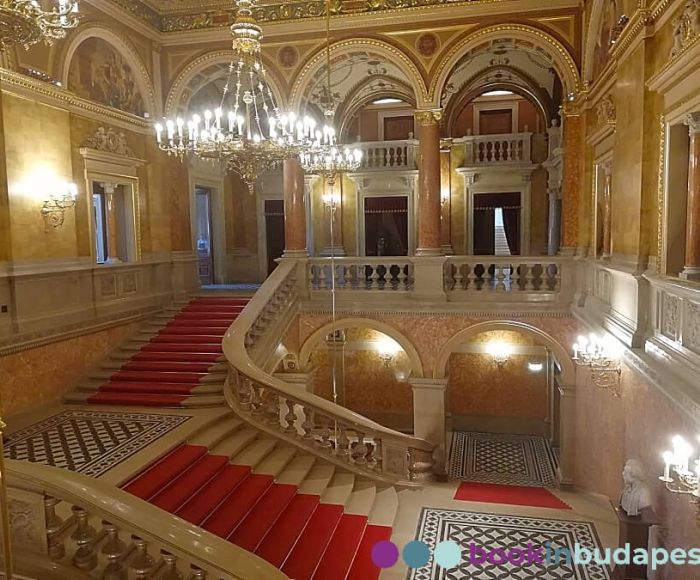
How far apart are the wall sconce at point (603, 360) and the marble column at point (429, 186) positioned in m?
3.65

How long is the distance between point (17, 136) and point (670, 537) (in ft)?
29.6

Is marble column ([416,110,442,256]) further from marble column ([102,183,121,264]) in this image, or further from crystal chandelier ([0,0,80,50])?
crystal chandelier ([0,0,80,50])

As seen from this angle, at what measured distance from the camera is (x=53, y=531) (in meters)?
3.94

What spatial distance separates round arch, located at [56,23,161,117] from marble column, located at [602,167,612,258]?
8.34 meters

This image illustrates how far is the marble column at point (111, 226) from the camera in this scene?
10.1 meters

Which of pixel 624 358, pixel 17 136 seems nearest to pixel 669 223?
pixel 624 358

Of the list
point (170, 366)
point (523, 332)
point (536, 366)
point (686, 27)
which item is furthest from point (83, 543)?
point (536, 366)

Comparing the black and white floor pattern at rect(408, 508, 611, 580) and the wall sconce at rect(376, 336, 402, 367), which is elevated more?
the wall sconce at rect(376, 336, 402, 367)

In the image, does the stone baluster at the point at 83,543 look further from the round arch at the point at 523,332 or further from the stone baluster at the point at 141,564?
the round arch at the point at 523,332

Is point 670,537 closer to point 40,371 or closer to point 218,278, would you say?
point 40,371

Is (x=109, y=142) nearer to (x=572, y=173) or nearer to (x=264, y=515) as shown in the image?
(x=264, y=515)

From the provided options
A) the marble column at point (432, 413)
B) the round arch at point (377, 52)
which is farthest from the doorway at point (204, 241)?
the marble column at point (432, 413)

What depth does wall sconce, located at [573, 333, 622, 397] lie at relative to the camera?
700cm

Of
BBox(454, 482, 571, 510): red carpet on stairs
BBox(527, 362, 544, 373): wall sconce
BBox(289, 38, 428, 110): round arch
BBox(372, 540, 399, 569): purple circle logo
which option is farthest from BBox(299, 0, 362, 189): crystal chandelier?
BBox(527, 362, 544, 373): wall sconce
